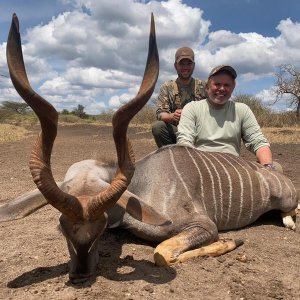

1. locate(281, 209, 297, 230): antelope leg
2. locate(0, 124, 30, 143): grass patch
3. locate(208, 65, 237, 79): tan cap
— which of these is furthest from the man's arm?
locate(0, 124, 30, 143): grass patch

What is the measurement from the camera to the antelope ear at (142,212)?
302 centimetres

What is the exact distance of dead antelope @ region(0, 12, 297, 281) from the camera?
270cm

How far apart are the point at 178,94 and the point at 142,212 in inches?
127

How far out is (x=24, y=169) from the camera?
8.21m

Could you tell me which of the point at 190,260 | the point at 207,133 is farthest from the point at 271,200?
the point at 190,260

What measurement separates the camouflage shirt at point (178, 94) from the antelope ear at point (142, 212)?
305cm

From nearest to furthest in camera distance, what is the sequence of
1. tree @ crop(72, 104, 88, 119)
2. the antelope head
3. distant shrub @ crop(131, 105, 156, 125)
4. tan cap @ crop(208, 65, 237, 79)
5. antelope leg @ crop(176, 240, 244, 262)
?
the antelope head < antelope leg @ crop(176, 240, 244, 262) < tan cap @ crop(208, 65, 237, 79) < distant shrub @ crop(131, 105, 156, 125) < tree @ crop(72, 104, 88, 119)

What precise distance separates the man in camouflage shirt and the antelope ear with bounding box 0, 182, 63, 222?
2.93 meters

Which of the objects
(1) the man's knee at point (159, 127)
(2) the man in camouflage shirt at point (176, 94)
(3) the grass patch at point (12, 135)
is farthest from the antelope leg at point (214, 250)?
(3) the grass patch at point (12, 135)

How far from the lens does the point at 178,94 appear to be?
19.7 ft

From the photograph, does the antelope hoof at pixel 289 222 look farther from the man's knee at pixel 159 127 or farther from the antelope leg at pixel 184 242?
the man's knee at pixel 159 127

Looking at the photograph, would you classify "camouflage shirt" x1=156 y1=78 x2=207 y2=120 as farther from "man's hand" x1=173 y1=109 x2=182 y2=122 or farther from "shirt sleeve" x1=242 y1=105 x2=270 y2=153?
"shirt sleeve" x1=242 y1=105 x2=270 y2=153

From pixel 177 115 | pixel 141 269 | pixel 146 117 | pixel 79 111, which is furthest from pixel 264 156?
pixel 79 111

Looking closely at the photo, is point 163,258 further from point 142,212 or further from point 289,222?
point 289,222
